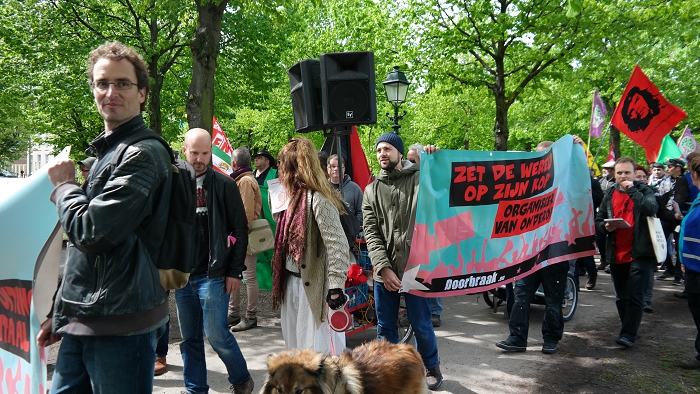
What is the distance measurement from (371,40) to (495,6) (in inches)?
263

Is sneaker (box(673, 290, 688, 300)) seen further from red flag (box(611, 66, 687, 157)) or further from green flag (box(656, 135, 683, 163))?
green flag (box(656, 135, 683, 163))

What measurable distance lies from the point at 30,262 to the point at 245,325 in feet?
15.0

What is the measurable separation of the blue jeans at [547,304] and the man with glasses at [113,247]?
14.8ft

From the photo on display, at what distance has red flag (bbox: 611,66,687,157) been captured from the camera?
1064 centimetres

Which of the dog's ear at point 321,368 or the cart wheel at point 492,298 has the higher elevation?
the dog's ear at point 321,368

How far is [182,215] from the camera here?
230 centimetres

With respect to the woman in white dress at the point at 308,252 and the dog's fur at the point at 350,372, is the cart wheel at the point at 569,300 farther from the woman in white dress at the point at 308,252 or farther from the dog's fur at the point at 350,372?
the dog's fur at the point at 350,372

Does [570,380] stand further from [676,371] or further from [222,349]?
[222,349]

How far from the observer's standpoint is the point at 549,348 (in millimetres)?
5930

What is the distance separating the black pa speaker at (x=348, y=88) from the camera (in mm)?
5660

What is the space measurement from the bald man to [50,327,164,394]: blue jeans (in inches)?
75.0

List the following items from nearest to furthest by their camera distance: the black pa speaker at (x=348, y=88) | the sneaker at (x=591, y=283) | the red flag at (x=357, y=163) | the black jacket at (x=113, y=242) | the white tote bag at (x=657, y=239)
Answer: the black jacket at (x=113, y=242)
the black pa speaker at (x=348, y=88)
the white tote bag at (x=657, y=239)
the red flag at (x=357, y=163)
the sneaker at (x=591, y=283)

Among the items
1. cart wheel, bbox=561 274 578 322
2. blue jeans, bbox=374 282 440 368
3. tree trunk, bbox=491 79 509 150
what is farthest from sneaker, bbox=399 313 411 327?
tree trunk, bbox=491 79 509 150

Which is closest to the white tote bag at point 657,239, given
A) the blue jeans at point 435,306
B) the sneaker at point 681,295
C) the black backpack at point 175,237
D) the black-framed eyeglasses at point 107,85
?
the blue jeans at point 435,306
